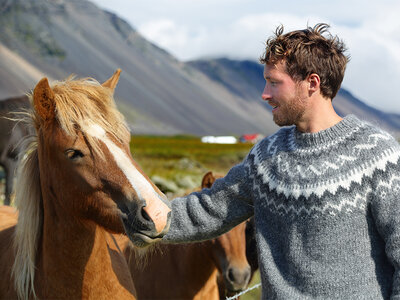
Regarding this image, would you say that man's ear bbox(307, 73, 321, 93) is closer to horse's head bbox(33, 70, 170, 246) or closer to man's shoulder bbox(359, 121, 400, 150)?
man's shoulder bbox(359, 121, 400, 150)

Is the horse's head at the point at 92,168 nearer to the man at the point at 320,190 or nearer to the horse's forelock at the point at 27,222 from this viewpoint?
the horse's forelock at the point at 27,222

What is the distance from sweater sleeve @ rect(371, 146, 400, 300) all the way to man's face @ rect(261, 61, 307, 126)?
1.88 ft

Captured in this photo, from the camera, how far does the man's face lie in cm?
264

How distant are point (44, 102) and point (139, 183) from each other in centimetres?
74

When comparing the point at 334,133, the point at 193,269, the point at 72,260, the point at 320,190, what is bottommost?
the point at 193,269

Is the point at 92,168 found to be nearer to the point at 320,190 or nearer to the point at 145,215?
the point at 145,215

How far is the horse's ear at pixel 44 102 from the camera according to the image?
8.57ft

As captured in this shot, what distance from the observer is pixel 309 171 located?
2.58m

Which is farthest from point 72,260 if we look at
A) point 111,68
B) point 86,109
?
point 111,68

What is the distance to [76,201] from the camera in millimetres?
2656

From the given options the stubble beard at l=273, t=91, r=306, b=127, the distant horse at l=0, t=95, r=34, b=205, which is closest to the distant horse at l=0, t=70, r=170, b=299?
the stubble beard at l=273, t=91, r=306, b=127

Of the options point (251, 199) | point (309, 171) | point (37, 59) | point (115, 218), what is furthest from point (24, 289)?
point (37, 59)

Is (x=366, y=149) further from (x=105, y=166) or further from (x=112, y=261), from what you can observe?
(x=112, y=261)

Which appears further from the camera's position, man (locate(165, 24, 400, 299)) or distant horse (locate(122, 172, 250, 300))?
distant horse (locate(122, 172, 250, 300))
